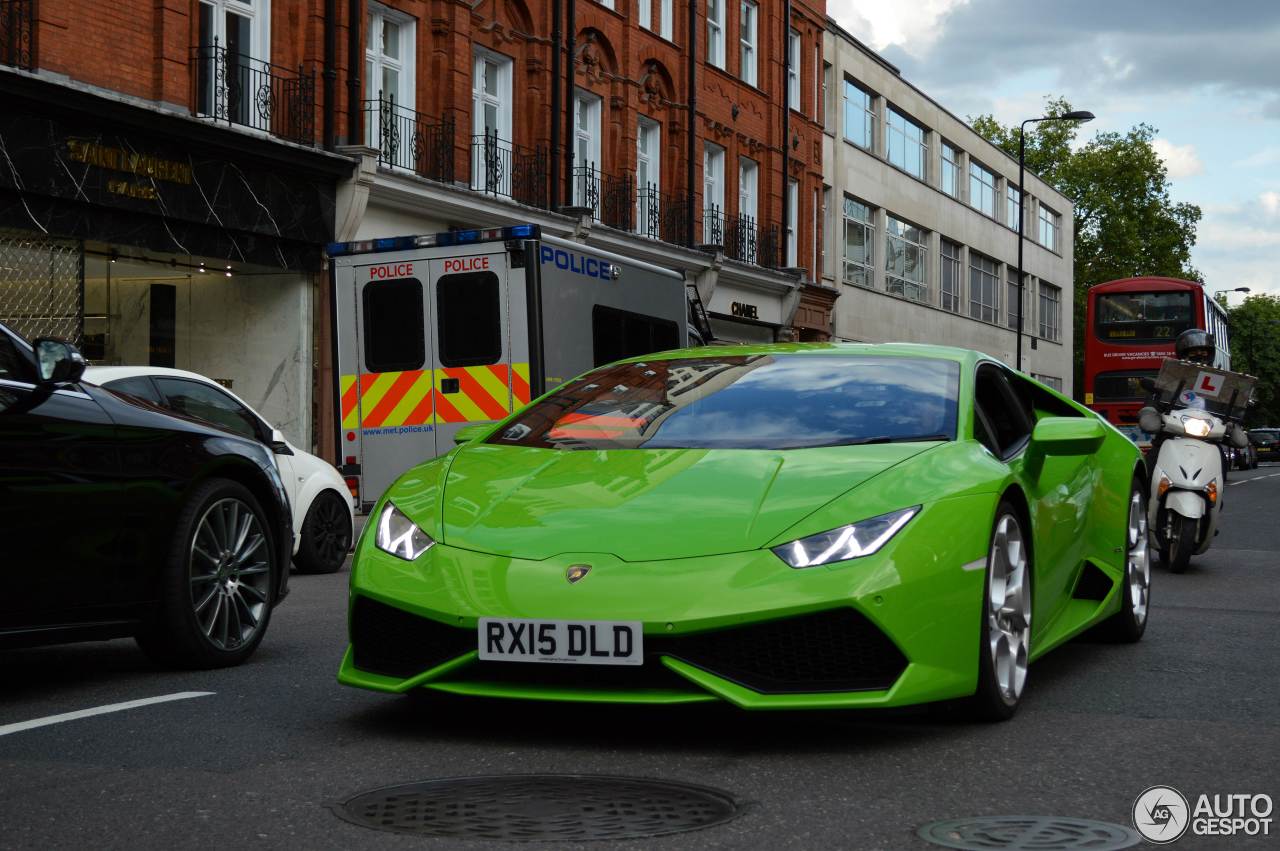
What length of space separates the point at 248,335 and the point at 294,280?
945 millimetres

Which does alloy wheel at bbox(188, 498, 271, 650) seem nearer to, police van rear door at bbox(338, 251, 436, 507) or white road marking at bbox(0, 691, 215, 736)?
white road marking at bbox(0, 691, 215, 736)

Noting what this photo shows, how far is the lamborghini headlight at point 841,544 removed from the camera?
16.0 ft

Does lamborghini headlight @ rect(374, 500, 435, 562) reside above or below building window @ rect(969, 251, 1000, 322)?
below

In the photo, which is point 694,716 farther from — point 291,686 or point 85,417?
point 85,417

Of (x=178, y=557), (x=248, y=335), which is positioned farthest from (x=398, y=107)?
(x=178, y=557)

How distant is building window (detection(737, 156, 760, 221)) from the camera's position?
3716 cm

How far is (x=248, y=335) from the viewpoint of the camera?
2223cm

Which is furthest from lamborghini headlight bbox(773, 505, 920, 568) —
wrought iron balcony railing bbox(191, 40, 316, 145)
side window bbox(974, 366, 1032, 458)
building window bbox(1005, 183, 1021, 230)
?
building window bbox(1005, 183, 1021, 230)

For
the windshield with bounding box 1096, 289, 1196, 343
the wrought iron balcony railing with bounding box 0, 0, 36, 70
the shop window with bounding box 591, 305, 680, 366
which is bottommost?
the shop window with bounding box 591, 305, 680, 366

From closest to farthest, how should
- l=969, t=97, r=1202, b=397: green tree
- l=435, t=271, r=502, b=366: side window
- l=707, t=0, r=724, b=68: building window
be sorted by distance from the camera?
l=435, t=271, r=502, b=366: side window, l=707, t=0, r=724, b=68: building window, l=969, t=97, r=1202, b=397: green tree

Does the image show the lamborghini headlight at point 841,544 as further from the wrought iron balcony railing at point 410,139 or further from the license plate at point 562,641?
the wrought iron balcony railing at point 410,139

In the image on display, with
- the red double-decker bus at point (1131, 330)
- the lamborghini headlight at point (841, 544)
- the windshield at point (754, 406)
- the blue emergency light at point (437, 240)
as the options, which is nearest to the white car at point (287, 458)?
the blue emergency light at point (437, 240)

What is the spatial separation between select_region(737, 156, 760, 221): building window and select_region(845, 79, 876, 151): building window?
24.1 ft

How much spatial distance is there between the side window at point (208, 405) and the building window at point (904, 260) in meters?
37.7
